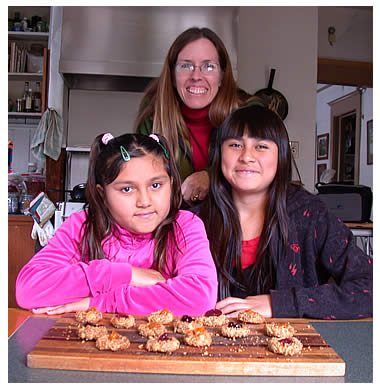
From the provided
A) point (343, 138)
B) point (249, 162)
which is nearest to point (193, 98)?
point (249, 162)

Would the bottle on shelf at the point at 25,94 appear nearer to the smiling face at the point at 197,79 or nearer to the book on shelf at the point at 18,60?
the book on shelf at the point at 18,60

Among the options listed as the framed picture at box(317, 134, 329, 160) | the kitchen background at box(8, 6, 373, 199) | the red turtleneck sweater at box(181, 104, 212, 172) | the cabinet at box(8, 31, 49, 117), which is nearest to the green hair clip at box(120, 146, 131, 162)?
the red turtleneck sweater at box(181, 104, 212, 172)

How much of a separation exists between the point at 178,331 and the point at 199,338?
0.08 meters

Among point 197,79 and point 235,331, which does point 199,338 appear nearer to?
point 235,331

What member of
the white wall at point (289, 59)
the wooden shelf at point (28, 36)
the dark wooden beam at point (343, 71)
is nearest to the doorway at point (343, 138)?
the dark wooden beam at point (343, 71)

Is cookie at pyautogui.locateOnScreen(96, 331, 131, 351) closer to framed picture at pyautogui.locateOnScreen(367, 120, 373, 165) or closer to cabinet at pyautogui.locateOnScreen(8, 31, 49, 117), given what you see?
cabinet at pyautogui.locateOnScreen(8, 31, 49, 117)

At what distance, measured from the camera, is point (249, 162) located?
1154mm

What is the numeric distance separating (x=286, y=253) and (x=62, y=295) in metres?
0.61

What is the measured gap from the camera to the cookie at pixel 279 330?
76cm

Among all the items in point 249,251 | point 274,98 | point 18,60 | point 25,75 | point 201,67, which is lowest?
point 249,251

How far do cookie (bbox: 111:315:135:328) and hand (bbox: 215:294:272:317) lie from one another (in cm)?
24

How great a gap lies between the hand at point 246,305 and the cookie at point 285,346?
0.24m

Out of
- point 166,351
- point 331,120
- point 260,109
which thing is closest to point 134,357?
point 166,351
